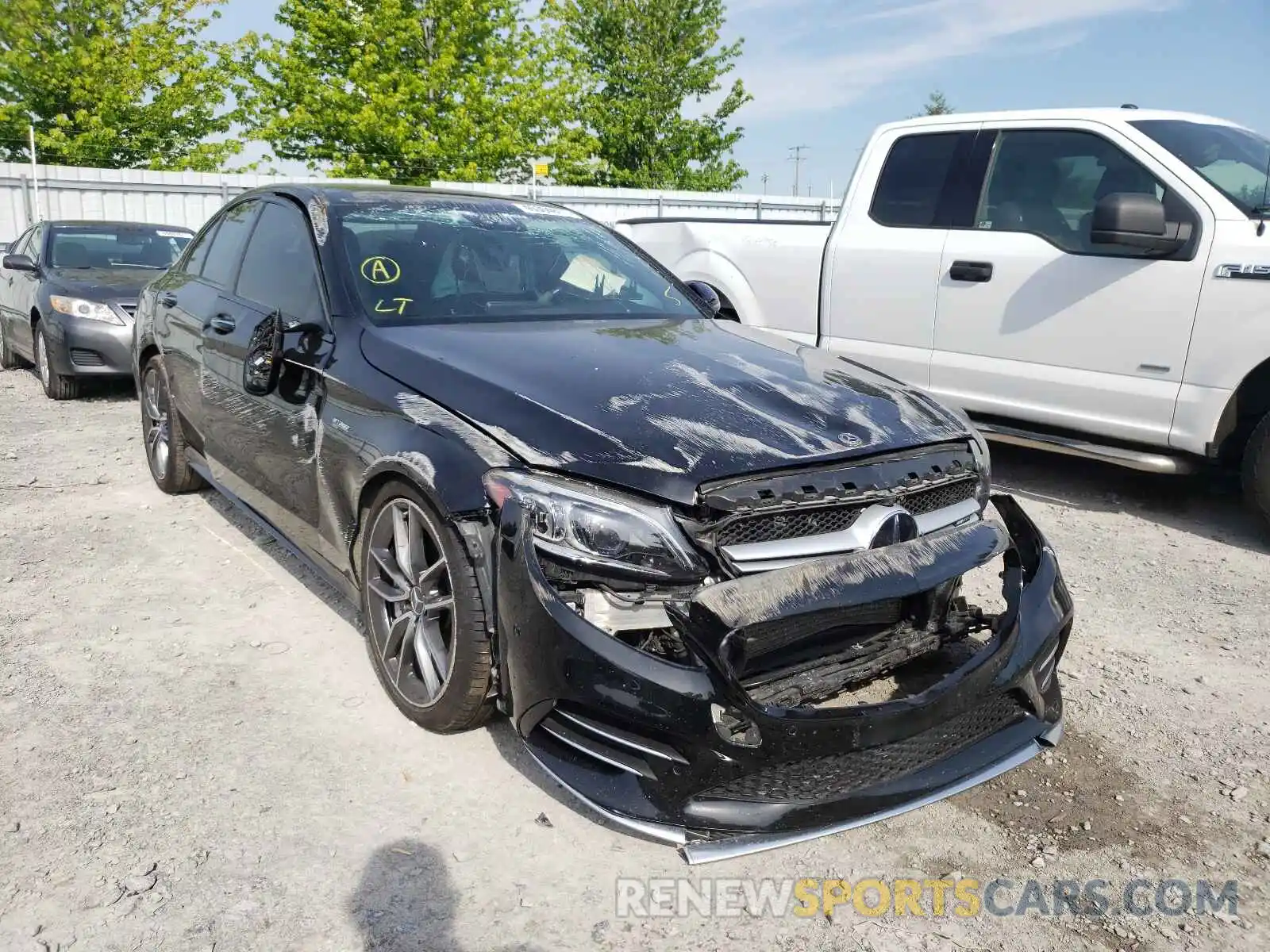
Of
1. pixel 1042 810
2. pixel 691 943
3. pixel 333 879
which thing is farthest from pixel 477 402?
pixel 1042 810

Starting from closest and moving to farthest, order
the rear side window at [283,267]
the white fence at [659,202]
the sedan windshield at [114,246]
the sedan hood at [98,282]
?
the rear side window at [283,267], the sedan hood at [98,282], the sedan windshield at [114,246], the white fence at [659,202]

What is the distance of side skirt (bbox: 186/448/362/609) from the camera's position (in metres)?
3.36

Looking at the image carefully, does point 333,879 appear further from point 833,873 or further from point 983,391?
point 983,391

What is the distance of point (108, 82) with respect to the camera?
21891 mm

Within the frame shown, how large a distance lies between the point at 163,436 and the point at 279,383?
2032mm

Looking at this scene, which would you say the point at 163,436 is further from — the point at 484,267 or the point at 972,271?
the point at 972,271

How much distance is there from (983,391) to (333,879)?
4.41 m

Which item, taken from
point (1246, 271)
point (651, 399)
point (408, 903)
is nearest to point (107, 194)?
point (651, 399)

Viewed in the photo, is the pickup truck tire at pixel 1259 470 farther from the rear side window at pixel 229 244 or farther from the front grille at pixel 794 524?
the rear side window at pixel 229 244

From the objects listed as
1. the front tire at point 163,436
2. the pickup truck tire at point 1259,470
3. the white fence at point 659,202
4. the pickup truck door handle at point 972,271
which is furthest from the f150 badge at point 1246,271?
the white fence at point 659,202

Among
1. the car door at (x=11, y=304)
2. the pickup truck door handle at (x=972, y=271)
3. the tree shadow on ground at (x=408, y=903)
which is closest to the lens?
the tree shadow on ground at (x=408, y=903)

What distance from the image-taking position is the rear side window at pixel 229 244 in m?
4.46

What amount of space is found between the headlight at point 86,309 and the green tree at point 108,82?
53.0 ft

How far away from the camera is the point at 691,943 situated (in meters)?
2.23
